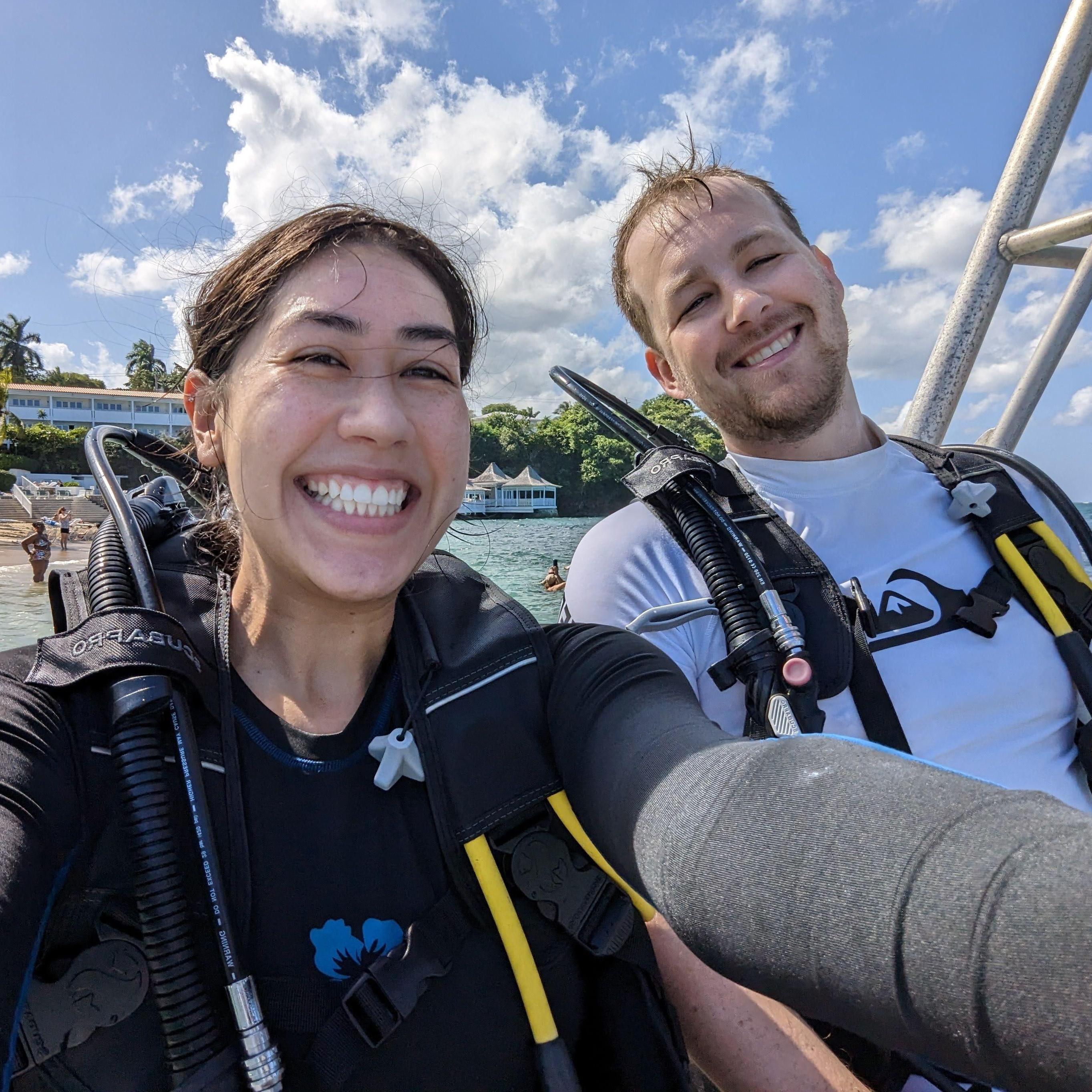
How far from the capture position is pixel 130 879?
116cm

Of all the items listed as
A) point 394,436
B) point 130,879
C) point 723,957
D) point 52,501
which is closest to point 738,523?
point 394,436

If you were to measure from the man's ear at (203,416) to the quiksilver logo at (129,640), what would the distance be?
0.55 m

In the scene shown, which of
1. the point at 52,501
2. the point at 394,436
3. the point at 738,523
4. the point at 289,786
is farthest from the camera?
the point at 52,501

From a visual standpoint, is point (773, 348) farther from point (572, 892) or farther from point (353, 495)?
point (572, 892)

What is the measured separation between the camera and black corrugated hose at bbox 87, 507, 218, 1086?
1.05m

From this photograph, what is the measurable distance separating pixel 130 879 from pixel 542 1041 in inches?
29.1

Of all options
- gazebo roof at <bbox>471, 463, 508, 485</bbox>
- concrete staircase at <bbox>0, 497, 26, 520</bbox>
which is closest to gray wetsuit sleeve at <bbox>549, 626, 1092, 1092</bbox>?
concrete staircase at <bbox>0, 497, 26, 520</bbox>

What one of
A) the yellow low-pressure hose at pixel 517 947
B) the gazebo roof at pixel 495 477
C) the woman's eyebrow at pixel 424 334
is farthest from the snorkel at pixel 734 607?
the gazebo roof at pixel 495 477

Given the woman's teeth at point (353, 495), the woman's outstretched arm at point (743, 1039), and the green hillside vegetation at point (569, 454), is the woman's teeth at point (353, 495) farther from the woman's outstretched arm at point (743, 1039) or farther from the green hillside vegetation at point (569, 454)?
the green hillside vegetation at point (569, 454)

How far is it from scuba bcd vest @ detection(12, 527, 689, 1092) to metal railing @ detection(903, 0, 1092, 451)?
305cm

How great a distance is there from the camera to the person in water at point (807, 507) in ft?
6.32

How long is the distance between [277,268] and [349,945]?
1.37m

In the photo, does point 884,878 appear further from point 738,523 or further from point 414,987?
point 738,523

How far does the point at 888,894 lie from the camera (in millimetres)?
695
